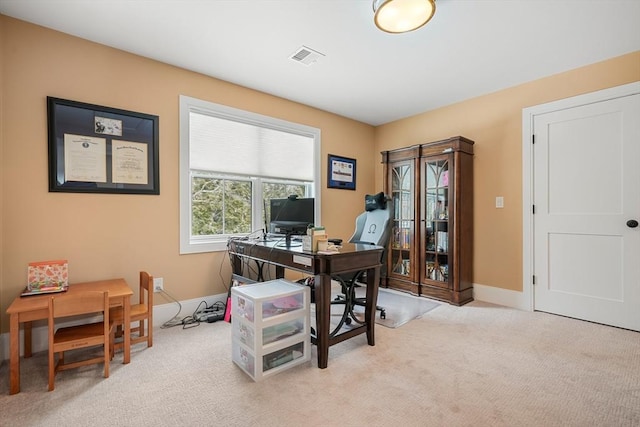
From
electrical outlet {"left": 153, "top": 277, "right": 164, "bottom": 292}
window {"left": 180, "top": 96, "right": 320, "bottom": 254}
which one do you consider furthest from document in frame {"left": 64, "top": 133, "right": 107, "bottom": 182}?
electrical outlet {"left": 153, "top": 277, "right": 164, "bottom": 292}

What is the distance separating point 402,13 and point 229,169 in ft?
7.31

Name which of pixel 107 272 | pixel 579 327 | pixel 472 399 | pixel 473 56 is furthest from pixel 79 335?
pixel 579 327

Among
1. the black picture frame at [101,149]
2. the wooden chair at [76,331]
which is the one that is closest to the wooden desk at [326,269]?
the wooden chair at [76,331]

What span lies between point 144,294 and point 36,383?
2.96 feet

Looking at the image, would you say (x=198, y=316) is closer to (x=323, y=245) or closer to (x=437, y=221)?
(x=323, y=245)

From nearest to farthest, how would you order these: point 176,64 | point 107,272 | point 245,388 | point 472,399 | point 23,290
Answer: point 472,399 < point 245,388 < point 23,290 < point 107,272 < point 176,64

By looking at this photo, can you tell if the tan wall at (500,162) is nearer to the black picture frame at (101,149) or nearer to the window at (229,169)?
the window at (229,169)

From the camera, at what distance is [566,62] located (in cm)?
283

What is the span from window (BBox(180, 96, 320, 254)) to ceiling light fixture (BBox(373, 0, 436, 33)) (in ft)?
6.12

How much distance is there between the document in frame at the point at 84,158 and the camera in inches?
93.6

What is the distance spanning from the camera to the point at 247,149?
136 inches

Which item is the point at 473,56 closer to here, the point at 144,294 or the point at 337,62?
the point at 337,62

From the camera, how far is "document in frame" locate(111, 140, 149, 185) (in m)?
2.58

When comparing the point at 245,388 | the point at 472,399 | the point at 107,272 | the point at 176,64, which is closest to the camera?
the point at 472,399
